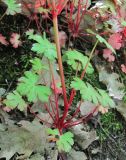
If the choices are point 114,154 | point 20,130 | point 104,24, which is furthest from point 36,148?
point 104,24

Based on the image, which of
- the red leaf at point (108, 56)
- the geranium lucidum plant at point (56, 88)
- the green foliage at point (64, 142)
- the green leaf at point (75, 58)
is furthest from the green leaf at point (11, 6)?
the green foliage at point (64, 142)

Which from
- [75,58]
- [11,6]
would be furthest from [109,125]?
[11,6]

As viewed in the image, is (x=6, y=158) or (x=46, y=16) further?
(x=46, y=16)

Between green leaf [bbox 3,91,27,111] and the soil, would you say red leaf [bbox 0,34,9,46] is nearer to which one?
the soil

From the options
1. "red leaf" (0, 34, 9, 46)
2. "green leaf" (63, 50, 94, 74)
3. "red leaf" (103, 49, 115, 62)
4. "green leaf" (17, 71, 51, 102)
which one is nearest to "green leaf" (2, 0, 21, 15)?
"red leaf" (0, 34, 9, 46)

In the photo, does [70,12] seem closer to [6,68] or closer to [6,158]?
[6,68]

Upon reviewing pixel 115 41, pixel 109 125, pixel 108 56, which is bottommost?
pixel 109 125

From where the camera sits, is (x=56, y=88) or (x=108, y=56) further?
(x=108, y=56)

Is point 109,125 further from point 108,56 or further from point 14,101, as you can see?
point 14,101
